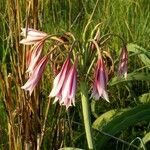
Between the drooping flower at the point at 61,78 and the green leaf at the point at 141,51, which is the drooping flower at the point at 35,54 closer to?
the drooping flower at the point at 61,78

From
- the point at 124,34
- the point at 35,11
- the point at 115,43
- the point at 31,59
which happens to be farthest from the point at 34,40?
the point at 124,34

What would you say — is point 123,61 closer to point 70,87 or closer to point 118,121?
point 70,87

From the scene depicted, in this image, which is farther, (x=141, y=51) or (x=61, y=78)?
(x=141, y=51)

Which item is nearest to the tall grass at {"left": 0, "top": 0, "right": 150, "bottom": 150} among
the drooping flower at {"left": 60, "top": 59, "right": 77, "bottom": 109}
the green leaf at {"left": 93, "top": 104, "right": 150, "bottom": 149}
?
the green leaf at {"left": 93, "top": 104, "right": 150, "bottom": 149}

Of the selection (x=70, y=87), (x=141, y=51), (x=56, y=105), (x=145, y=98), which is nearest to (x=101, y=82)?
(x=70, y=87)

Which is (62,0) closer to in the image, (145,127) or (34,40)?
(145,127)
